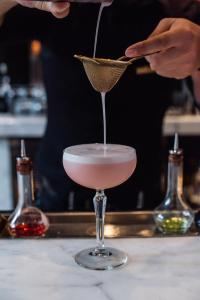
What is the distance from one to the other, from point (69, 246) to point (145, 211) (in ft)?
0.77

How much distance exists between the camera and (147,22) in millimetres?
1459

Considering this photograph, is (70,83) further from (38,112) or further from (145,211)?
(38,112)

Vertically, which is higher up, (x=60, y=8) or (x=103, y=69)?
(x=60, y=8)

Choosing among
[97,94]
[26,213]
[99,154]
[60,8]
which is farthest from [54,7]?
[97,94]

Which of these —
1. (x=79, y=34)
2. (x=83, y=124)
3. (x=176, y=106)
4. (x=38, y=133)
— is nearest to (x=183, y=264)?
(x=83, y=124)

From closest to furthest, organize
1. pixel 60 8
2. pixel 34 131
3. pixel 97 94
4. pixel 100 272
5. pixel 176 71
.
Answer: pixel 100 272
pixel 60 8
pixel 176 71
pixel 97 94
pixel 34 131

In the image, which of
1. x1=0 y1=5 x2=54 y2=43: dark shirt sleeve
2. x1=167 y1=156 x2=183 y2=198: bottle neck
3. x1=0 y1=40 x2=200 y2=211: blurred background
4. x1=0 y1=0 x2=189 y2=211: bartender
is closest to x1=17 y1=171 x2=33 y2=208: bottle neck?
x1=167 y1=156 x2=183 y2=198: bottle neck

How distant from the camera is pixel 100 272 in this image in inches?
31.6

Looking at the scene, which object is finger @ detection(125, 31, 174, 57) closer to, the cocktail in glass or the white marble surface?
the cocktail in glass

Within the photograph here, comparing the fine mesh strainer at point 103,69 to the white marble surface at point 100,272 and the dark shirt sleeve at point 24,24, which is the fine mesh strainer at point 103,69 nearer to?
the white marble surface at point 100,272

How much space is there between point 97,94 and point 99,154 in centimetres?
64

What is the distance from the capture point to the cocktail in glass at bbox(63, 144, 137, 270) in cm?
81

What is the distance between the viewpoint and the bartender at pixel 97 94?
144 cm

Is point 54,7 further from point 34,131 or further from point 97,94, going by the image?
point 34,131
